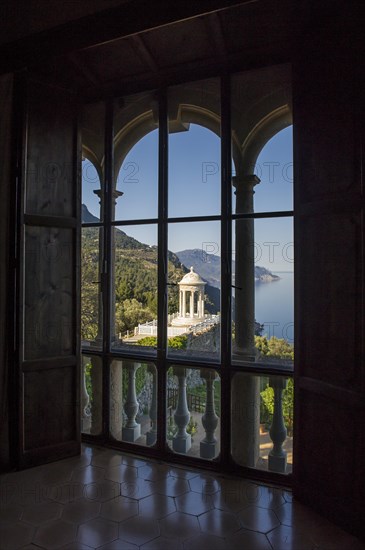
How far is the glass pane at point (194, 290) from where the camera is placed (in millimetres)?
2822

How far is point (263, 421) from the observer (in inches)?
114

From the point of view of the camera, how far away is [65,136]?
2.94 m

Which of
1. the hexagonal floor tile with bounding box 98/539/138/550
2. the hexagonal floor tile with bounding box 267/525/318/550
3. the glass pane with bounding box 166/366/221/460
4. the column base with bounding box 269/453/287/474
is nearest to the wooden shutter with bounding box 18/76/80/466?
the glass pane with bounding box 166/366/221/460

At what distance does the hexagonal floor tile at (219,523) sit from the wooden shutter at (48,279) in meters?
1.16

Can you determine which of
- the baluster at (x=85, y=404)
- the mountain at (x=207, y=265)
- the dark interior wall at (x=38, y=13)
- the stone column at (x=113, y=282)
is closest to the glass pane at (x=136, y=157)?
the stone column at (x=113, y=282)

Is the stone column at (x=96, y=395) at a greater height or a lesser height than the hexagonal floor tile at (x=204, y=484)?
greater

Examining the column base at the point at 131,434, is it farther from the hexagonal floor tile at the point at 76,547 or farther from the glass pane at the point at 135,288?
the hexagonal floor tile at the point at 76,547

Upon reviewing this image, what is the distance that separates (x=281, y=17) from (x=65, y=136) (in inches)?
63.7

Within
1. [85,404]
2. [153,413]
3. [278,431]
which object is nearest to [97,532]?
[153,413]

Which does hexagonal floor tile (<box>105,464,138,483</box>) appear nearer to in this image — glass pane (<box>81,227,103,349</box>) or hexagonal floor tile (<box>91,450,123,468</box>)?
hexagonal floor tile (<box>91,450,123,468</box>)

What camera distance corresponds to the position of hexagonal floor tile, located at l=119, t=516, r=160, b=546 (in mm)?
1973

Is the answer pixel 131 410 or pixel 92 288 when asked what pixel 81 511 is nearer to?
pixel 131 410

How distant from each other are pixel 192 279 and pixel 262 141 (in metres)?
1.07

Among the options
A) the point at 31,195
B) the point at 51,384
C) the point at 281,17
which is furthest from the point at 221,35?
the point at 51,384
